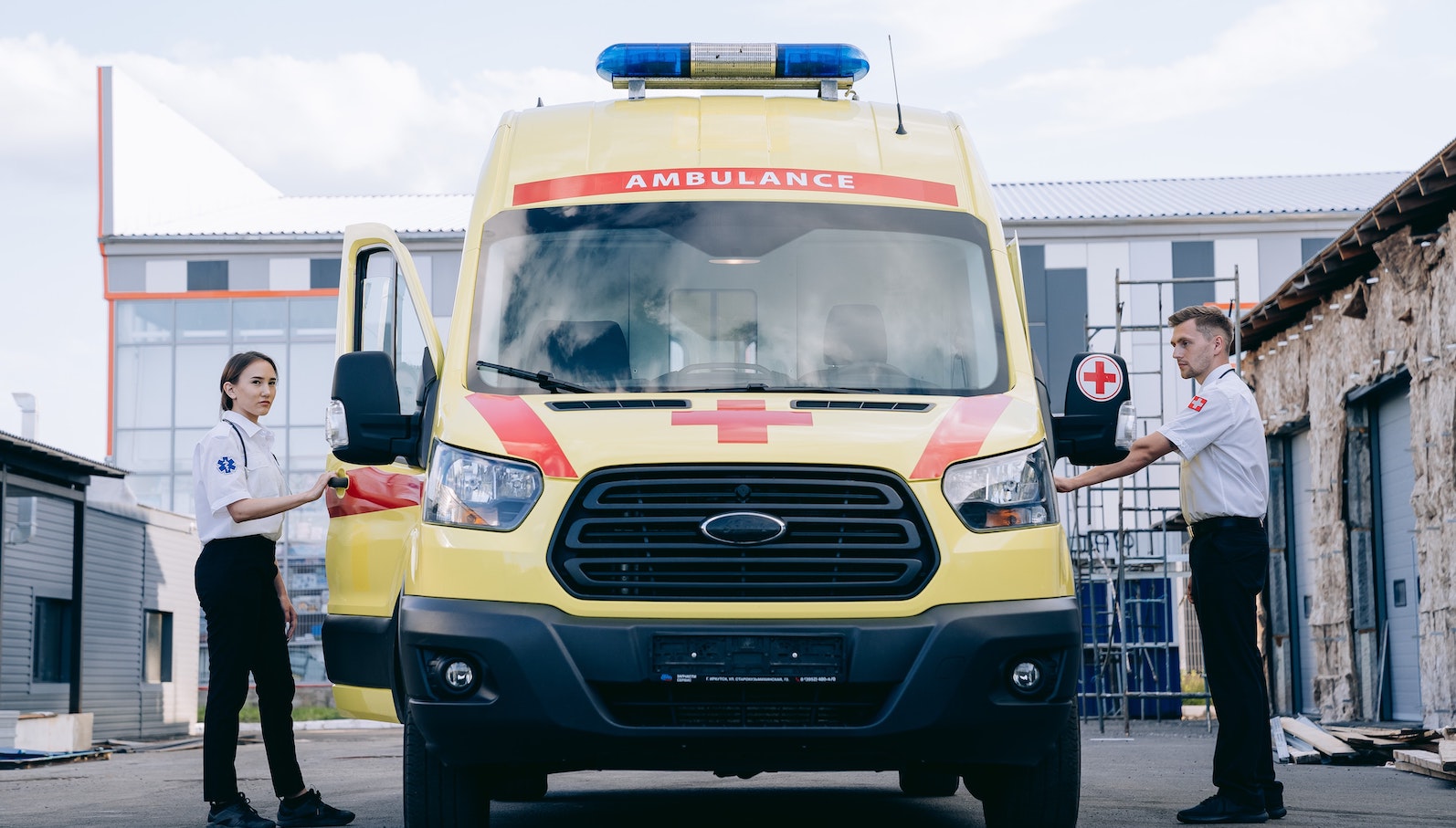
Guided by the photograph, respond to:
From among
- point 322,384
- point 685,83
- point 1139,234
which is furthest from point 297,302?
point 685,83

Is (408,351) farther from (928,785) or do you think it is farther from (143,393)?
(143,393)

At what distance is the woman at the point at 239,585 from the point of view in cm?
719

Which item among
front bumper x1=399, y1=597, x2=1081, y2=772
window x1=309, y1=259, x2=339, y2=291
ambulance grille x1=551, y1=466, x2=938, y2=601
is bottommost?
front bumper x1=399, y1=597, x2=1081, y2=772

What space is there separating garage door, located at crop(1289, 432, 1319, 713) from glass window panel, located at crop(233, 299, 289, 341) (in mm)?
31442

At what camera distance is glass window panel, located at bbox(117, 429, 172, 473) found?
44.8m

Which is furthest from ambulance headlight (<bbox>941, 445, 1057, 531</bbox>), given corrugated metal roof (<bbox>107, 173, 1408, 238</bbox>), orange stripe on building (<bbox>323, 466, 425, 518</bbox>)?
corrugated metal roof (<bbox>107, 173, 1408, 238</bbox>)

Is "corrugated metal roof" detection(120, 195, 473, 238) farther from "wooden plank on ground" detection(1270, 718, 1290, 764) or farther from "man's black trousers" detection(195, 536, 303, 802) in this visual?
"man's black trousers" detection(195, 536, 303, 802)

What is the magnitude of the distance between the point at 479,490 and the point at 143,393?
42.0m

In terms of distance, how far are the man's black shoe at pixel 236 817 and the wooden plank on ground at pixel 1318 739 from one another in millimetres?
7575

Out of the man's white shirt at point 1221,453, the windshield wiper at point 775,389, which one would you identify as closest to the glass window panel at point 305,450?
the man's white shirt at point 1221,453

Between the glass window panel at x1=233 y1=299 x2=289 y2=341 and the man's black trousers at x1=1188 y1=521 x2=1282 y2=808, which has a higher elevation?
the glass window panel at x1=233 y1=299 x2=289 y2=341

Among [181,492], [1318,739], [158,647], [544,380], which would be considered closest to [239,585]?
[544,380]

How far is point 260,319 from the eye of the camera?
1780 inches

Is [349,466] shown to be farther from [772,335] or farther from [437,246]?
[437,246]
